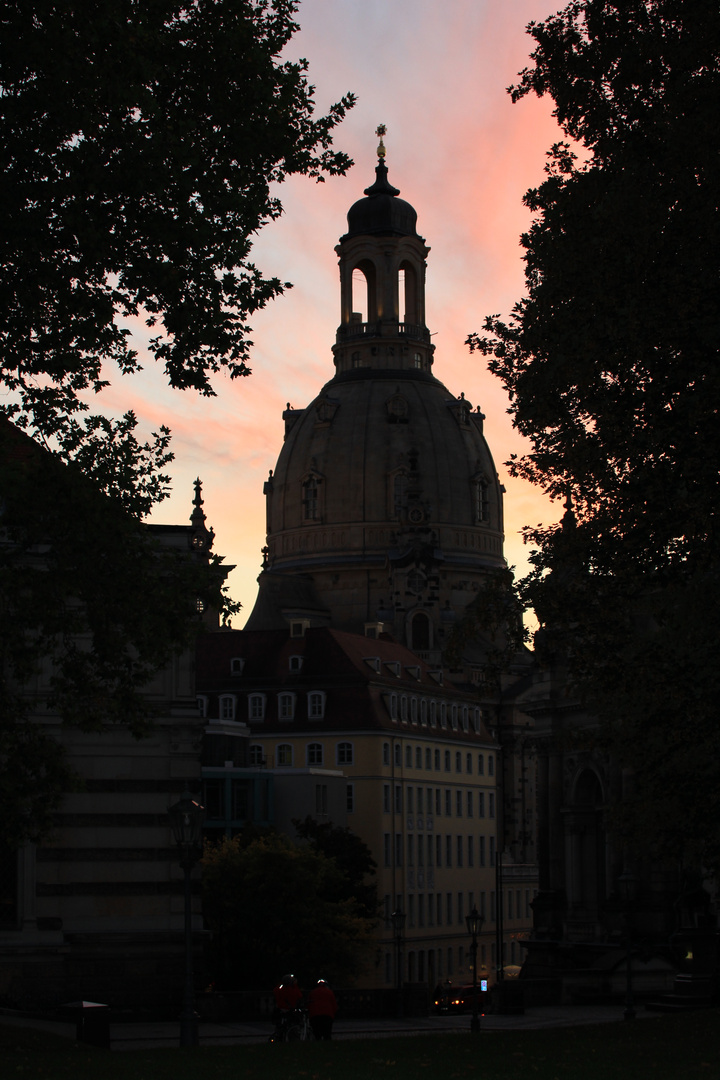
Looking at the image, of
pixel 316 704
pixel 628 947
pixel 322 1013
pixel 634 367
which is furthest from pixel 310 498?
pixel 634 367

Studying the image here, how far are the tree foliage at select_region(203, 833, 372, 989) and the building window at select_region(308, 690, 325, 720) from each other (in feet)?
116

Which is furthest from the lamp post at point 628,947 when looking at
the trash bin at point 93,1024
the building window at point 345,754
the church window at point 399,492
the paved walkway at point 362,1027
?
the church window at point 399,492

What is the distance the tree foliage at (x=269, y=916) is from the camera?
63.7 meters

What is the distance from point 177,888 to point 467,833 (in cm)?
7056

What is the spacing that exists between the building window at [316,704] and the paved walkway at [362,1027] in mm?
45561

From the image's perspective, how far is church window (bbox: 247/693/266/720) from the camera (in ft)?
354

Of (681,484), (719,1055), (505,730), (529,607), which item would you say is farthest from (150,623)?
(505,730)

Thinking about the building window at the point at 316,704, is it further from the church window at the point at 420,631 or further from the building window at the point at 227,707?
the church window at the point at 420,631

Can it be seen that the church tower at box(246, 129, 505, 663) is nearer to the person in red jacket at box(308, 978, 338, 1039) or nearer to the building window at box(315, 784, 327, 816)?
the building window at box(315, 784, 327, 816)

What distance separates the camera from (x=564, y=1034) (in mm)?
28984

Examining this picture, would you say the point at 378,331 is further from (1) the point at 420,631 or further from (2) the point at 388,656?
(2) the point at 388,656

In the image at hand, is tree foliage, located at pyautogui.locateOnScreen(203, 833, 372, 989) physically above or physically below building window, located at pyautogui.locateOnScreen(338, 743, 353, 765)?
below

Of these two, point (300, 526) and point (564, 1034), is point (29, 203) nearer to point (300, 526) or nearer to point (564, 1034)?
point (564, 1034)

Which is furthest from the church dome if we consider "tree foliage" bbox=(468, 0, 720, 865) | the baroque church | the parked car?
"tree foliage" bbox=(468, 0, 720, 865)
